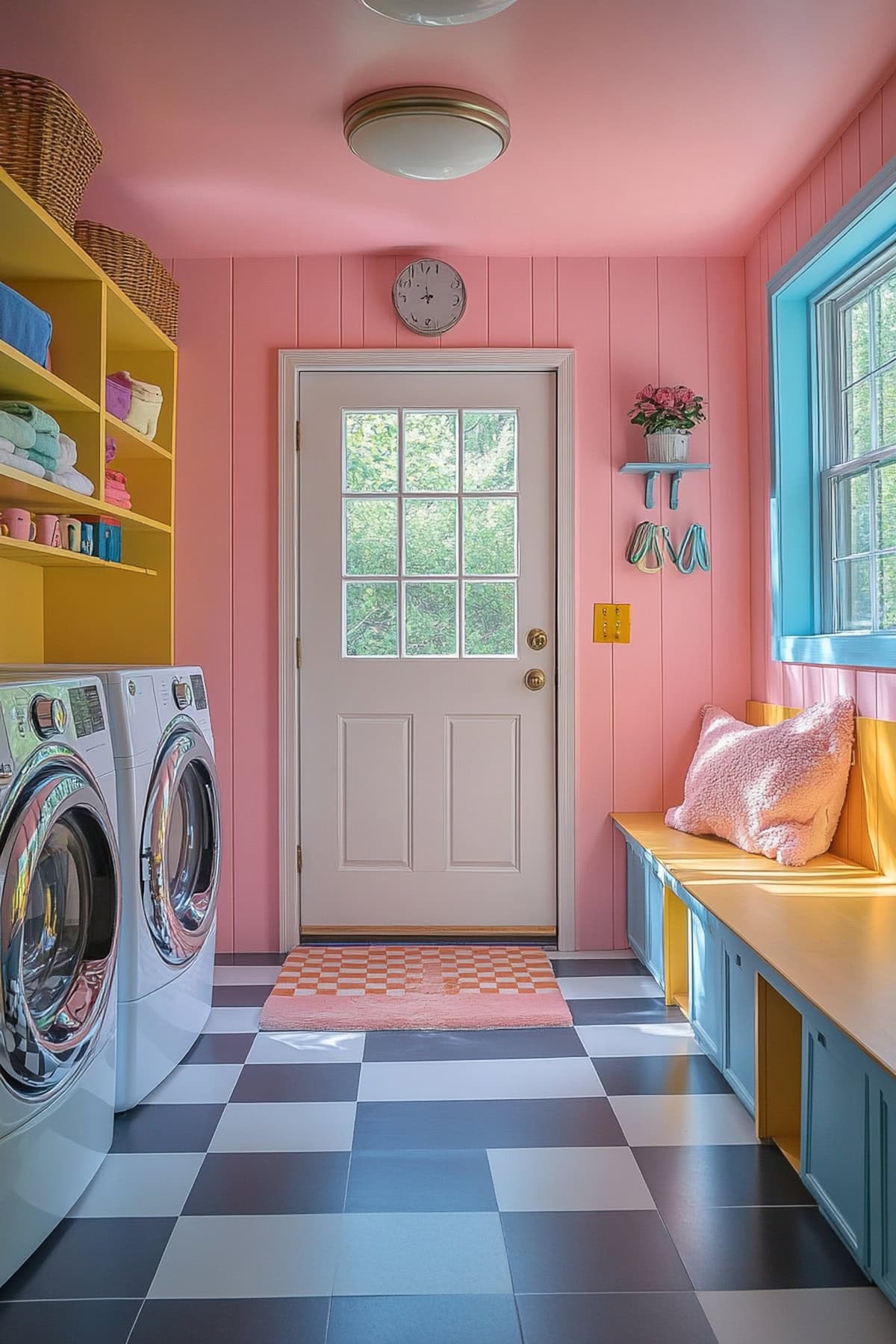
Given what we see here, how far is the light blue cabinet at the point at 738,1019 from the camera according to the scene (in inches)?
88.0

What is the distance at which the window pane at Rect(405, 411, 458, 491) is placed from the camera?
370 centimetres

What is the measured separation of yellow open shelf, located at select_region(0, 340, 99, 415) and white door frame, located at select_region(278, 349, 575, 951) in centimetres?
100

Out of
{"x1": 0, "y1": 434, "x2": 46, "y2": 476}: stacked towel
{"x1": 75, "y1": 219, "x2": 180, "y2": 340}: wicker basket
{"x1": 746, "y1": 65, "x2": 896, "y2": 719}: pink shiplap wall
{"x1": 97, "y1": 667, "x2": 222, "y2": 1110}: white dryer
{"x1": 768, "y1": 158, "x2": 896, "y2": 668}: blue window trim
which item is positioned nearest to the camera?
{"x1": 0, "y1": 434, "x2": 46, "y2": 476}: stacked towel

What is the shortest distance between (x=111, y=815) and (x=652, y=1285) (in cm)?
134

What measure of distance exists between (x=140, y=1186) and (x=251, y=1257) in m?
0.36

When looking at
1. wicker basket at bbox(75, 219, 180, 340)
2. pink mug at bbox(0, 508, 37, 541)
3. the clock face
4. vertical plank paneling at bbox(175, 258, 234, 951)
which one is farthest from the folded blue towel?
the clock face

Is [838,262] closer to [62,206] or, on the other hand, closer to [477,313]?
[477,313]

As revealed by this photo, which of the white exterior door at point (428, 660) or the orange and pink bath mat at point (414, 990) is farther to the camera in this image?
the white exterior door at point (428, 660)

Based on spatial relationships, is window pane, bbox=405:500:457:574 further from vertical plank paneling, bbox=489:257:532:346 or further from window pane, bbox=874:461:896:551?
window pane, bbox=874:461:896:551

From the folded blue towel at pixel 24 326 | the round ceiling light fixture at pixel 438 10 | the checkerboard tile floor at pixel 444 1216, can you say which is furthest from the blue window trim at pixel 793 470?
the folded blue towel at pixel 24 326

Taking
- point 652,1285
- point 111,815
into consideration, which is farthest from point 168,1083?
point 652,1285

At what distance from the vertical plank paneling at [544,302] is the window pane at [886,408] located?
3.95 feet

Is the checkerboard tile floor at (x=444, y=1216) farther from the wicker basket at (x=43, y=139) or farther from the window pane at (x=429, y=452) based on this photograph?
the wicker basket at (x=43, y=139)

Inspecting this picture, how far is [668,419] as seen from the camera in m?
3.52
